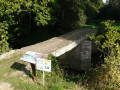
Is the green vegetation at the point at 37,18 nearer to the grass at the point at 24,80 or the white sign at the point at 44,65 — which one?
the grass at the point at 24,80

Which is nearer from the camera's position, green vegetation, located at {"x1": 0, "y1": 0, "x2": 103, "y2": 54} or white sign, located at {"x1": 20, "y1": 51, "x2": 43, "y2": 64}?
white sign, located at {"x1": 20, "y1": 51, "x2": 43, "y2": 64}

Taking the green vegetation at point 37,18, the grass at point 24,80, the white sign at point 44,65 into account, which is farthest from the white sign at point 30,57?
the green vegetation at point 37,18

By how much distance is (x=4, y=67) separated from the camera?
4645mm

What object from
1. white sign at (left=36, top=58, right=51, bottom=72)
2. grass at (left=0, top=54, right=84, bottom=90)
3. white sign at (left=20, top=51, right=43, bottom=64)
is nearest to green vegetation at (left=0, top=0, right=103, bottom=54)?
grass at (left=0, top=54, right=84, bottom=90)

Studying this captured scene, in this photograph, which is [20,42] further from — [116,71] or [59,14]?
[116,71]

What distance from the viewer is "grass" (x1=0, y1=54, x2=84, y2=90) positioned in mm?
3536

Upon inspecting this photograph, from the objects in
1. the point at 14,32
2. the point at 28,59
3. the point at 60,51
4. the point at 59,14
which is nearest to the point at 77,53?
the point at 60,51

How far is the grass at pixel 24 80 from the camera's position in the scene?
11.6 feet

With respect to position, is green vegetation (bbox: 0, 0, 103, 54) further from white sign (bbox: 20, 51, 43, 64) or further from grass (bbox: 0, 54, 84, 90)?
white sign (bbox: 20, 51, 43, 64)

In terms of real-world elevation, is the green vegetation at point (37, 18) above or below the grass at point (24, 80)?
above

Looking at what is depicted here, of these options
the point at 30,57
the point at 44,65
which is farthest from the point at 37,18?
the point at 44,65

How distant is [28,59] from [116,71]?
8.85 ft

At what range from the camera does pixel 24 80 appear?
3.92 metres

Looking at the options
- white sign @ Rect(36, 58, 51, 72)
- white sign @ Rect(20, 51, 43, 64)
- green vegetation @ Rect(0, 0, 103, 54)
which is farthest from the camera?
green vegetation @ Rect(0, 0, 103, 54)
